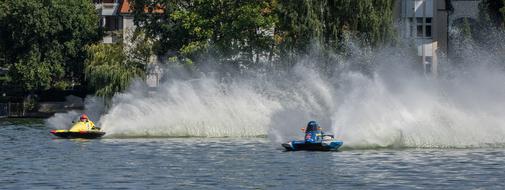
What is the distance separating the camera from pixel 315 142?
6538 cm

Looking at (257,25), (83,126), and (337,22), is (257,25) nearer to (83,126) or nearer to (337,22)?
(337,22)

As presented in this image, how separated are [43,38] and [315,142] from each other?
78.4 meters

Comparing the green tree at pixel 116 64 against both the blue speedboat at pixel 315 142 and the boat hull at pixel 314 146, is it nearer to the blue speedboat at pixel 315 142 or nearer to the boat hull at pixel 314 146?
the boat hull at pixel 314 146

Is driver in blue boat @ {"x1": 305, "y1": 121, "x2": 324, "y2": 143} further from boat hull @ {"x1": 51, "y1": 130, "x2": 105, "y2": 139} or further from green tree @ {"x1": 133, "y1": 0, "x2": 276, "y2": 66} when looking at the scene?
green tree @ {"x1": 133, "y1": 0, "x2": 276, "y2": 66}

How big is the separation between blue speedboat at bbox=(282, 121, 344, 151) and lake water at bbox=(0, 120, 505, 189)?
0.37m

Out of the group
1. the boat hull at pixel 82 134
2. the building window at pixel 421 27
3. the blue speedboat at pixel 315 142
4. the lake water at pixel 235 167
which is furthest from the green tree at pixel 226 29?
the blue speedboat at pixel 315 142

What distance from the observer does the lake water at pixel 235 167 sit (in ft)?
169

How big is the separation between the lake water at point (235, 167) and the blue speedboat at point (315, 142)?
0.37m

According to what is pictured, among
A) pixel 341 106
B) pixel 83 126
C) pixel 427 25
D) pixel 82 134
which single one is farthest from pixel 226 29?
pixel 341 106

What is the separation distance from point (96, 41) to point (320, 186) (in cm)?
9462

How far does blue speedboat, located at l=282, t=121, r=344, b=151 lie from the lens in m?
65.3

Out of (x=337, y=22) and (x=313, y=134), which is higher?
(x=337, y=22)

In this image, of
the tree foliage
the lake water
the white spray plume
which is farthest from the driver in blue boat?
the tree foliage

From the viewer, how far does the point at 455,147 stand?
6831cm
